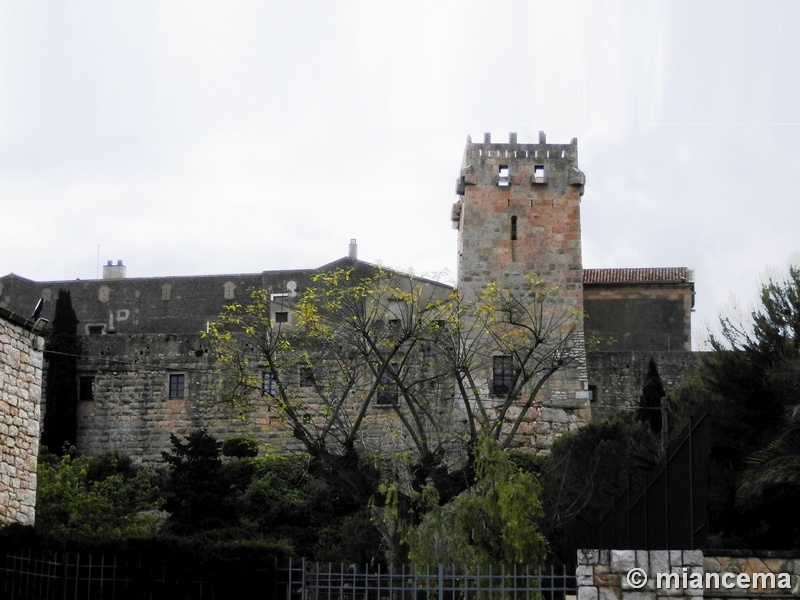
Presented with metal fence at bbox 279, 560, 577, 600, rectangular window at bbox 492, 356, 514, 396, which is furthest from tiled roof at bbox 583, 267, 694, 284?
metal fence at bbox 279, 560, 577, 600

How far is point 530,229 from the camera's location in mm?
33969

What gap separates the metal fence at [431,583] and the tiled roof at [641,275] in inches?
784

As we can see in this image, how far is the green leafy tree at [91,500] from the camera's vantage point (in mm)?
25703

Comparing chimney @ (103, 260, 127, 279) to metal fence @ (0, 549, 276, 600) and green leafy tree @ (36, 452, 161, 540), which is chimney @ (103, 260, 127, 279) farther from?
metal fence @ (0, 549, 276, 600)

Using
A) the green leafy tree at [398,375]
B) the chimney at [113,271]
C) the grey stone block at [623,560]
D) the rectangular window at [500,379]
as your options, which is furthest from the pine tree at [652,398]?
the chimney at [113,271]

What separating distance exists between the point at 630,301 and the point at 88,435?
52.5ft

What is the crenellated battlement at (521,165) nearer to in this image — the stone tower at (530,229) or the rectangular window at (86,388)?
the stone tower at (530,229)

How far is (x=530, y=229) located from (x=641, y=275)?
840cm

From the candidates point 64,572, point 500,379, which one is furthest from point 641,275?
point 64,572

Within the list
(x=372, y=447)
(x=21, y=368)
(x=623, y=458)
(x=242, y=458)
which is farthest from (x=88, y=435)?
(x=21, y=368)

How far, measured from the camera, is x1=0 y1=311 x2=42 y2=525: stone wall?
16594 millimetres

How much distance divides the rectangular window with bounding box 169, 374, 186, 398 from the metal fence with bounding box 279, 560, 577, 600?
13949 millimetres

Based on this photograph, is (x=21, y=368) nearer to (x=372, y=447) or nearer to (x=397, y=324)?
(x=397, y=324)

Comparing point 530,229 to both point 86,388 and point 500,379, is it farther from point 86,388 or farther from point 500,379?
point 86,388
